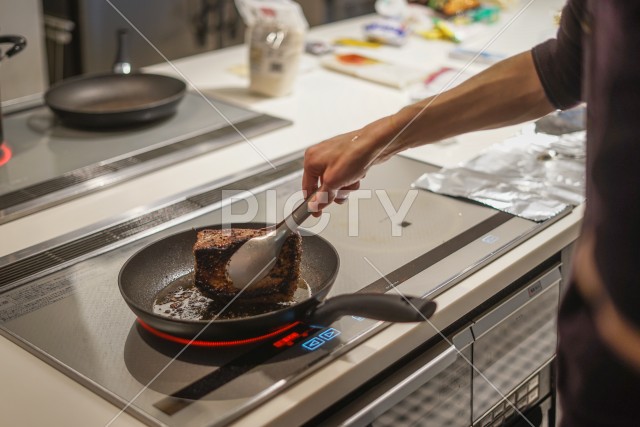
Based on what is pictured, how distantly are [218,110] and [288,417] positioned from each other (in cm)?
94

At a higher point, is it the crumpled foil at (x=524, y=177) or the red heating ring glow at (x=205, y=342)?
the crumpled foil at (x=524, y=177)

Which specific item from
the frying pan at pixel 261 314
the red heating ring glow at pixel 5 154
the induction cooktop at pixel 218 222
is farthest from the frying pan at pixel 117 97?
the frying pan at pixel 261 314

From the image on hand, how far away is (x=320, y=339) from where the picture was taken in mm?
1004

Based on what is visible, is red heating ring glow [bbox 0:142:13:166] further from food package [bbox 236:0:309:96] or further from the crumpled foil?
the crumpled foil

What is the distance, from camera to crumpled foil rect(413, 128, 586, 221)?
135 centimetres

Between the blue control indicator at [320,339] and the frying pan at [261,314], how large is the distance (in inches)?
0.5

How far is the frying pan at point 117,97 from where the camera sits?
1589 millimetres

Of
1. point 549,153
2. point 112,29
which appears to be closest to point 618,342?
point 549,153

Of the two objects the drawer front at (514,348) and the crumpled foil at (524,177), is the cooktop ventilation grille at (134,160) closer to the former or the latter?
the crumpled foil at (524,177)

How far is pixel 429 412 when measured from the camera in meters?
1.17

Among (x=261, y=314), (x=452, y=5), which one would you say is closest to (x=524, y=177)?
(x=261, y=314)

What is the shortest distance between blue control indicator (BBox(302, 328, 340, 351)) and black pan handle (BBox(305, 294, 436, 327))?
0.01 metres

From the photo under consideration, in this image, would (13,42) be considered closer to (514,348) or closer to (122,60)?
(122,60)

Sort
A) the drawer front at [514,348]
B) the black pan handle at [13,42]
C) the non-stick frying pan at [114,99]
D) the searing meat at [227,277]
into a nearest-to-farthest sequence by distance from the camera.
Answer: the searing meat at [227,277] → the drawer front at [514,348] → the black pan handle at [13,42] → the non-stick frying pan at [114,99]
